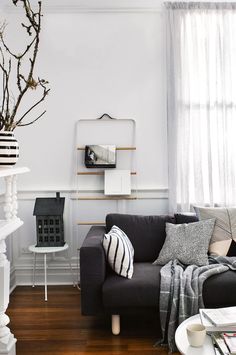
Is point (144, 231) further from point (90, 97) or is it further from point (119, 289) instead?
point (90, 97)

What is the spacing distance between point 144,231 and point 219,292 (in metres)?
0.91

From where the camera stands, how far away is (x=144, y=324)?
3201mm

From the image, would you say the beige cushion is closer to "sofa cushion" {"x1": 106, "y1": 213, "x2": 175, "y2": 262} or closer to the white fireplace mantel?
"sofa cushion" {"x1": 106, "y1": 213, "x2": 175, "y2": 262}

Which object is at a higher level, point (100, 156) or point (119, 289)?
point (100, 156)

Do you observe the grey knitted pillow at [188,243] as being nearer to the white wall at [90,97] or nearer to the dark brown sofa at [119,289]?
the dark brown sofa at [119,289]

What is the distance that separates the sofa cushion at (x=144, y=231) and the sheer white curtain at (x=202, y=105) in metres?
0.49

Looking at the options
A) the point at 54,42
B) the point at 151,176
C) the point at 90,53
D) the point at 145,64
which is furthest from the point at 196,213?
the point at 54,42

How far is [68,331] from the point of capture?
121 inches

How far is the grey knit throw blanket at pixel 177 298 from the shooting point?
2.83m

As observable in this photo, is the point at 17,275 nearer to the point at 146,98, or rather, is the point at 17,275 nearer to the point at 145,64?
the point at 146,98

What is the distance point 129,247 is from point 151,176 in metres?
1.11

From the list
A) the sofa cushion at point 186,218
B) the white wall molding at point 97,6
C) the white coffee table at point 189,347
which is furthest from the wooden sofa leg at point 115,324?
the white wall molding at point 97,6

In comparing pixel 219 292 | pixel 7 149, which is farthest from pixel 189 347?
pixel 7 149

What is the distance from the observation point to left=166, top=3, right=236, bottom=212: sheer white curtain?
405 cm
